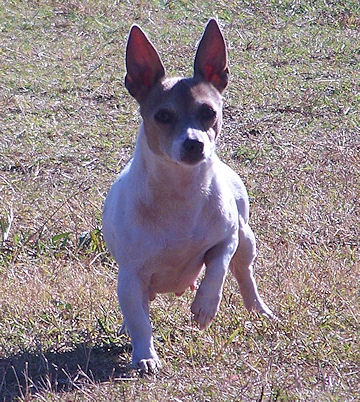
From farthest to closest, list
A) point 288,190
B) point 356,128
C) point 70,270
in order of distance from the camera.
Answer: point 356,128 → point 288,190 → point 70,270

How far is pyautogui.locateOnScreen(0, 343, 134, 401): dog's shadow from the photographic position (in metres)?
5.08

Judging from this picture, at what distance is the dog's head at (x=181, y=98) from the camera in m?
5.43

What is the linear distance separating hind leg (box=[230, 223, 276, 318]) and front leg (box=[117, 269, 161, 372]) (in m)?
0.90

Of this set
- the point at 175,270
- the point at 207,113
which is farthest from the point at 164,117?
the point at 175,270

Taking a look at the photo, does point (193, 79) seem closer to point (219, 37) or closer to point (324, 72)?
point (219, 37)

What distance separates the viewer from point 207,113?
563cm

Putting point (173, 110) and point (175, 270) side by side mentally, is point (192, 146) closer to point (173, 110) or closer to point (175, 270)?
point (173, 110)

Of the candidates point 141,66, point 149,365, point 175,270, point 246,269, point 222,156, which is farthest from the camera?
point 222,156

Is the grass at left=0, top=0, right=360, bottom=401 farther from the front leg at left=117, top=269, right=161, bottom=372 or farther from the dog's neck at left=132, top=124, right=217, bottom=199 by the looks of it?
the dog's neck at left=132, top=124, right=217, bottom=199

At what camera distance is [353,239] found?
7.67 meters

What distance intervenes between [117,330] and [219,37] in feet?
5.55

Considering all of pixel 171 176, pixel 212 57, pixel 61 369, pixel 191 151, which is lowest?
pixel 61 369

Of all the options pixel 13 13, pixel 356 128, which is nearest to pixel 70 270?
pixel 356 128

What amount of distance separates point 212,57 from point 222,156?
153 inches
